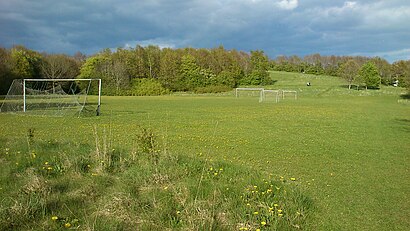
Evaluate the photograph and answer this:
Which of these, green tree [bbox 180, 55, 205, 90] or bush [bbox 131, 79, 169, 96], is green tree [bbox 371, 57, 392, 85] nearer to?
green tree [bbox 180, 55, 205, 90]

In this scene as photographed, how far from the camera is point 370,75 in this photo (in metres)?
93.7

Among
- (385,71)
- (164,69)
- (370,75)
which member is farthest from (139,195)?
(385,71)

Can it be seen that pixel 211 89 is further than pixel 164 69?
No

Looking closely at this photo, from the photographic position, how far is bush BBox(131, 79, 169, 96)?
84.6 m

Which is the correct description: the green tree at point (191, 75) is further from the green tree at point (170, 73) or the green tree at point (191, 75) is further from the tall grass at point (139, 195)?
the tall grass at point (139, 195)

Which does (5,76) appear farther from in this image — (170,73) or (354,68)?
(354,68)

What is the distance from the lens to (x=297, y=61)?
146m

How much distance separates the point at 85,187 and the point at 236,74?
98.9m

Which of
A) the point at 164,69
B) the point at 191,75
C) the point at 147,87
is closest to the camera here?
the point at 147,87

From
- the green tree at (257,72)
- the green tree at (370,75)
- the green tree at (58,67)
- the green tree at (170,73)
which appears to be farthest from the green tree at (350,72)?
the green tree at (58,67)

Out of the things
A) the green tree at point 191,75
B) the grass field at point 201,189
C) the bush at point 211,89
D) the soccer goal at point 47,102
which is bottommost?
the grass field at point 201,189

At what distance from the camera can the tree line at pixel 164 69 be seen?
79.8 meters

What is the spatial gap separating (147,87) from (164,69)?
9549 mm

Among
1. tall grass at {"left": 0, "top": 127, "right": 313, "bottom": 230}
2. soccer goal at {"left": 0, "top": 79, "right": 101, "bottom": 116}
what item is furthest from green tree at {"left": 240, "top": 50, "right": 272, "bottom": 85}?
tall grass at {"left": 0, "top": 127, "right": 313, "bottom": 230}
